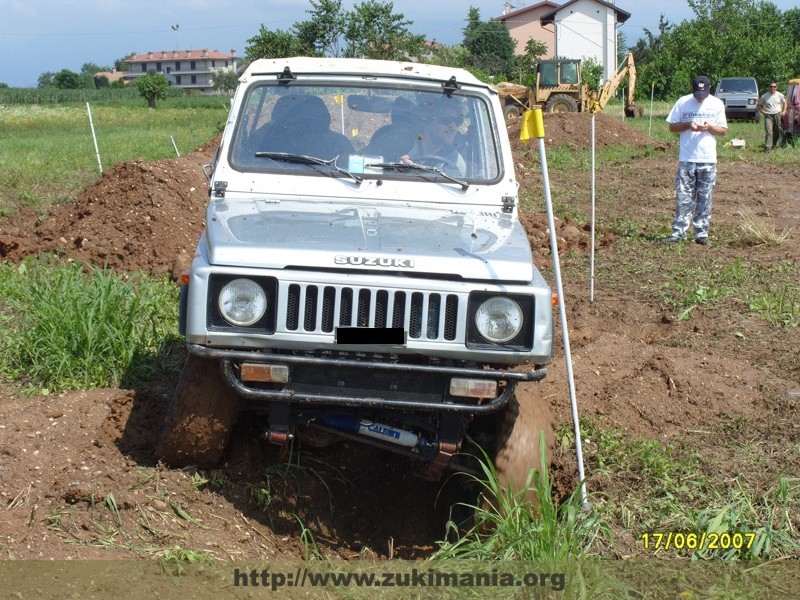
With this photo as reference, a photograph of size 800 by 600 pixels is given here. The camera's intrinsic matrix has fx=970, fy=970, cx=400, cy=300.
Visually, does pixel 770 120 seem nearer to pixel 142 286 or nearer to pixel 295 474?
pixel 142 286

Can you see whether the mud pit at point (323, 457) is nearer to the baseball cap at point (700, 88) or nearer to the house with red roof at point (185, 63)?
the baseball cap at point (700, 88)

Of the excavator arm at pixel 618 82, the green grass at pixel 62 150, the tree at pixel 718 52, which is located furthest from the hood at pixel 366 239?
the tree at pixel 718 52

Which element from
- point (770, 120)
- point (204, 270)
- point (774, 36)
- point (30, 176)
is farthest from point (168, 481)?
point (774, 36)

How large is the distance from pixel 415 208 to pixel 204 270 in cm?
131

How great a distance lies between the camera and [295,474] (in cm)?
479

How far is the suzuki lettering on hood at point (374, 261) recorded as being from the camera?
387 centimetres

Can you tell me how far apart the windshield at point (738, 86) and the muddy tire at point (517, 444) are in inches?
1246

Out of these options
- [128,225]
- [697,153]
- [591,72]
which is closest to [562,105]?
[697,153]

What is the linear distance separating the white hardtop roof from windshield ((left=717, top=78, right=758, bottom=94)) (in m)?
30.4

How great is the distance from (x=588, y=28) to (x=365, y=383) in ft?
207

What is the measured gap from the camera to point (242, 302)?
12.8 ft

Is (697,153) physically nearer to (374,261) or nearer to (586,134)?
(374,261)

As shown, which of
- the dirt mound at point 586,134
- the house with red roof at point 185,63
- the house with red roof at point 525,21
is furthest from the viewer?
the house with red roof at point 185,63

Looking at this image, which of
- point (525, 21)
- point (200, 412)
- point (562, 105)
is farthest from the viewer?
point (525, 21)
